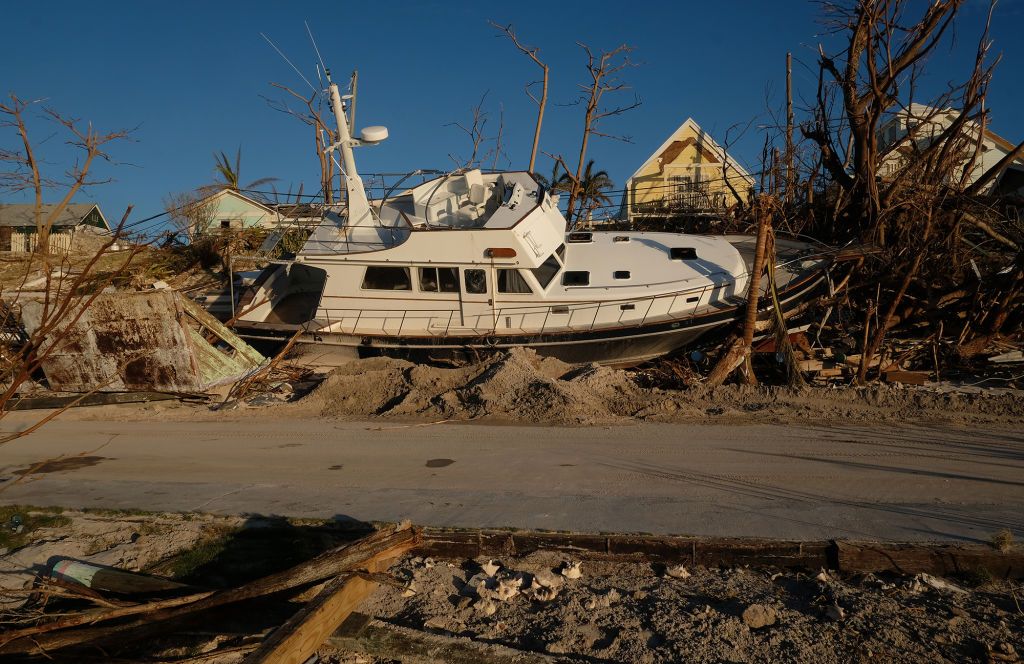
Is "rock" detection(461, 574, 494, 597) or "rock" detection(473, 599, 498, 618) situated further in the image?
"rock" detection(461, 574, 494, 597)

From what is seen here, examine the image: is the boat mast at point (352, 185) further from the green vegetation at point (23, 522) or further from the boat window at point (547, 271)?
the green vegetation at point (23, 522)

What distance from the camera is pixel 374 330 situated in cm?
1312

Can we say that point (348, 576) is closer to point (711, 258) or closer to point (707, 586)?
point (707, 586)

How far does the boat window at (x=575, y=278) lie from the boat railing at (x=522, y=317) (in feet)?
1.93

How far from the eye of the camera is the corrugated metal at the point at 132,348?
11.5m

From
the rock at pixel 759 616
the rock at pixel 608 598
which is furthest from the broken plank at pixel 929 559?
the rock at pixel 608 598

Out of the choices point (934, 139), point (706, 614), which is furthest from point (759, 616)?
point (934, 139)

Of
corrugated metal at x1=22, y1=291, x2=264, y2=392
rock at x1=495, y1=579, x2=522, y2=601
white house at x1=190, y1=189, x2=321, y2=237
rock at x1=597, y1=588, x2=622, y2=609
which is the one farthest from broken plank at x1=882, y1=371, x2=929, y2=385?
corrugated metal at x1=22, y1=291, x2=264, y2=392

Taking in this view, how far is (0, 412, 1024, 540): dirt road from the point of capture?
5.93 m

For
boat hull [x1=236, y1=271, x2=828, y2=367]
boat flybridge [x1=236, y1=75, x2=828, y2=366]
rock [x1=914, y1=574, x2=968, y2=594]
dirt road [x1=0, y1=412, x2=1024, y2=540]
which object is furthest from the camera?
boat flybridge [x1=236, y1=75, x2=828, y2=366]

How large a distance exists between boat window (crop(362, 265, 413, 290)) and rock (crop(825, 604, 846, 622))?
9.69m

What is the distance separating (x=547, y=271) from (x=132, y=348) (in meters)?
7.11

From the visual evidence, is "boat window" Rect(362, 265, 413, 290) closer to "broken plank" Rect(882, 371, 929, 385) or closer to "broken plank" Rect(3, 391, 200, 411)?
"broken plank" Rect(3, 391, 200, 411)

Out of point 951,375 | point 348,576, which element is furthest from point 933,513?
point 951,375
